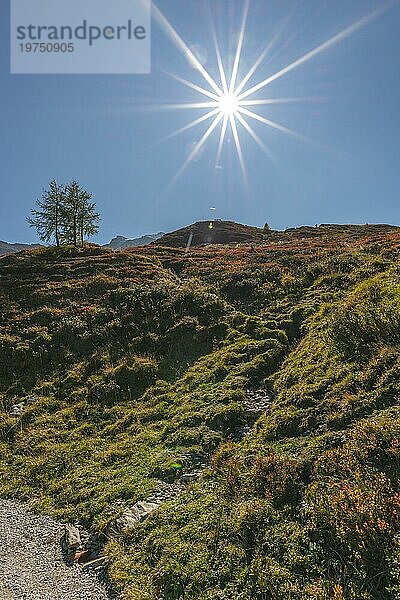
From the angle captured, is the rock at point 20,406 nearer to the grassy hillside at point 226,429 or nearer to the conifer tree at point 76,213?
the grassy hillside at point 226,429

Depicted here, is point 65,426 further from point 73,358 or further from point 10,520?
point 73,358

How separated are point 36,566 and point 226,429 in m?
6.83

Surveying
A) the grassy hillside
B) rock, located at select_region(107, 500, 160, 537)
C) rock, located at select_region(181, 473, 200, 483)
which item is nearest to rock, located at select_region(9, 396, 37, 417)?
the grassy hillside

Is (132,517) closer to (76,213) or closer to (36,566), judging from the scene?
(36,566)

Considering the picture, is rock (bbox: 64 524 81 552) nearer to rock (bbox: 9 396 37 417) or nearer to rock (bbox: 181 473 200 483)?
rock (bbox: 181 473 200 483)

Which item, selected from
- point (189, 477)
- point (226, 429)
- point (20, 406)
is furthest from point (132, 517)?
point (20, 406)

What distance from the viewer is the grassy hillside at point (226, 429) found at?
23.6 feet

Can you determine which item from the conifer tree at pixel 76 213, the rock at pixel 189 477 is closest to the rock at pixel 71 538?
the rock at pixel 189 477

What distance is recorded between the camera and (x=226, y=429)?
1319 cm

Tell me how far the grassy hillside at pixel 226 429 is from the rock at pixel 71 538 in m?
0.42

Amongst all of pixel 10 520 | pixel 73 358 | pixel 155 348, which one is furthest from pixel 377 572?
pixel 73 358

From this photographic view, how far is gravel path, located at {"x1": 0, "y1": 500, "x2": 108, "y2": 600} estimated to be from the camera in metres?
8.10

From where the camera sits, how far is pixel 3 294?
33.1 meters

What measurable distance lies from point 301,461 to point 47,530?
24.8 feet
